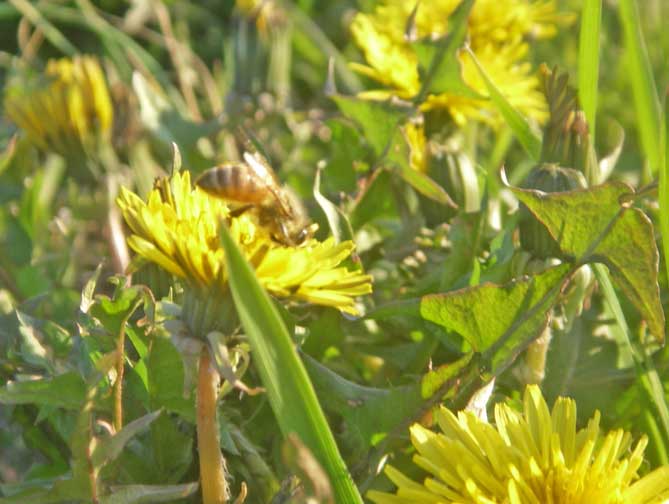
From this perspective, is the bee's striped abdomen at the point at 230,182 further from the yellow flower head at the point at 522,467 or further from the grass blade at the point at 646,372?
the grass blade at the point at 646,372

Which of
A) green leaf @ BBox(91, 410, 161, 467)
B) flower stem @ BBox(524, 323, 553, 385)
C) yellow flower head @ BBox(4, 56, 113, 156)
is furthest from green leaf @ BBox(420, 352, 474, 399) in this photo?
yellow flower head @ BBox(4, 56, 113, 156)

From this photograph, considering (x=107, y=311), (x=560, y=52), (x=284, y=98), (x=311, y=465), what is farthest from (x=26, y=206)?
(x=560, y=52)

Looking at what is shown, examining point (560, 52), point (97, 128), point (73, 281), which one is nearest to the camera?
point (73, 281)

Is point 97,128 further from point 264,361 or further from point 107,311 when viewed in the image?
point 264,361

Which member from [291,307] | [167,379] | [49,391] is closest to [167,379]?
[167,379]

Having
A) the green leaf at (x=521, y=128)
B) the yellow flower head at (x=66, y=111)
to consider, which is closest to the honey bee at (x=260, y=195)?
Result: the green leaf at (x=521, y=128)

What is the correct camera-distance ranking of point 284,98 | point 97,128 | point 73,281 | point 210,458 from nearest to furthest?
point 210,458
point 73,281
point 97,128
point 284,98

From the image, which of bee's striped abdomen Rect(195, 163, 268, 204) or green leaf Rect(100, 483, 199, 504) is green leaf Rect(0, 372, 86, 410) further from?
bee's striped abdomen Rect(195, 163, 268, 204)
